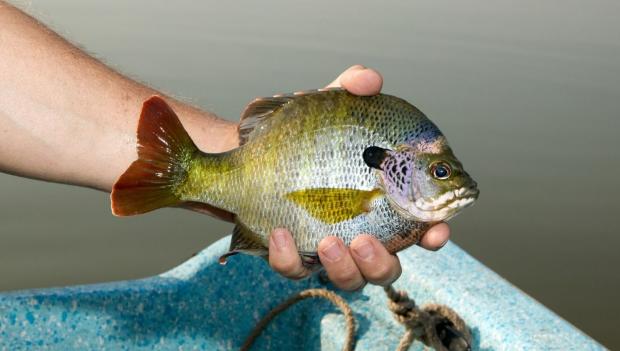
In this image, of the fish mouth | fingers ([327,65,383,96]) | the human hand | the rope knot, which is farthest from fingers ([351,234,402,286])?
the rope knot

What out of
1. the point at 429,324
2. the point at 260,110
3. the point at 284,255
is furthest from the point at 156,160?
the point at 429,324

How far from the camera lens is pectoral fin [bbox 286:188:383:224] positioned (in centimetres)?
210

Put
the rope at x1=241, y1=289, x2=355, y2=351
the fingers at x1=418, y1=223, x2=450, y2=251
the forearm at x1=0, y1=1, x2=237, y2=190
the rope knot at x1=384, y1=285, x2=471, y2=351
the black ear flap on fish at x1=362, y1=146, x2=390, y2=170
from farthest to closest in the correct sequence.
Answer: the rope at x1=241, y1=289, x2=355, y2=351, the rope knot at x1=384, y1=285, x2=471, y2=351, the forearm at x1=0, y1=1, x2=237, y2=190, the fingers at x1=418, y1=223, x2=450, y2=251, the black ear flap on fish at x1=362, y1=146, x2=390, y2=170

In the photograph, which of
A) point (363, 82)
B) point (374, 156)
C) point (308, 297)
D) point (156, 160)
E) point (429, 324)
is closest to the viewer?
point (374, 156)

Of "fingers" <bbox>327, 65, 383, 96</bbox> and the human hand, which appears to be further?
"fingers" <bbox>327, 65, 383, 96</bbox>

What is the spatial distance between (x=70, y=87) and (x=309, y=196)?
1320 millimetres

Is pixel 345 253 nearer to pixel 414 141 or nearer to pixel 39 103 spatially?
pixel 414 141

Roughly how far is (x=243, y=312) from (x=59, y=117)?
1344 mm

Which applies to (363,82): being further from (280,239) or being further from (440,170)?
(280,239)

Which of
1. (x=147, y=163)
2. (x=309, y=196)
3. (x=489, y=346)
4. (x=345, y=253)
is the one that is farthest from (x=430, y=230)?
(x=489, y=346)

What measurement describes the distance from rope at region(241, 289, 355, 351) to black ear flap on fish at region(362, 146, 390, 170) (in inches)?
63.9

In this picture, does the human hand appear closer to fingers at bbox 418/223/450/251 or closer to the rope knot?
fingers at bbox 418/223/450/251

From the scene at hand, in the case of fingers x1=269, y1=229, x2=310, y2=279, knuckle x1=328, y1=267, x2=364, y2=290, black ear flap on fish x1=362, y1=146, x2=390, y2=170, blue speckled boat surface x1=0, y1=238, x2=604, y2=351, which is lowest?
blue speckled boat surface x1=0, y1=238, x2=604, y2=351

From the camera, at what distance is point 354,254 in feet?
7.43
